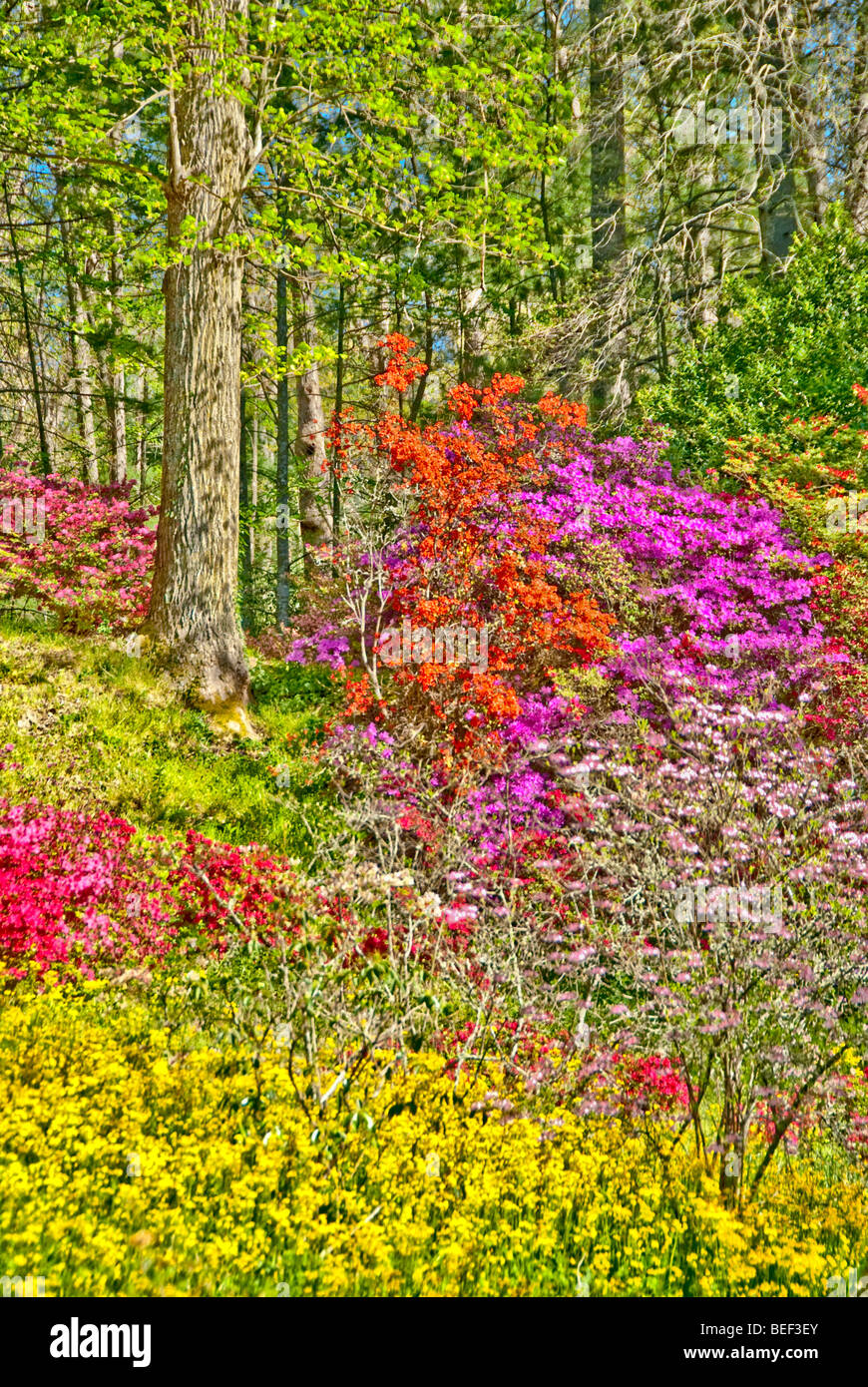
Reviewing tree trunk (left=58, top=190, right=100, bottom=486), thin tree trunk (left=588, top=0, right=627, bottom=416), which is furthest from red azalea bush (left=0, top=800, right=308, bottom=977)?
thin tree trunk (left=588, top=0, right=627, bottom=416)

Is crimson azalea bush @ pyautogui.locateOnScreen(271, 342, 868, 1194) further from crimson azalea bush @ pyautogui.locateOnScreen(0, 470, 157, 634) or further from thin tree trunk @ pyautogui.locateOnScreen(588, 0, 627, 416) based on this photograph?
thin tree trunk @ pyautogui.locateOnScreen(588, 0, 627, 416)

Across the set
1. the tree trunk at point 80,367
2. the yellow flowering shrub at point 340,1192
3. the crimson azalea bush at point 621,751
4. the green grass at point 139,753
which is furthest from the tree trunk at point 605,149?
the yellow flowering shrub at point 340,1192

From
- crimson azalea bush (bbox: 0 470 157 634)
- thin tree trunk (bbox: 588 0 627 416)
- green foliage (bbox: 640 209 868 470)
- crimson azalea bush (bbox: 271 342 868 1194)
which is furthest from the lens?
thin tree trunk (bbox: 588 0 627 416)

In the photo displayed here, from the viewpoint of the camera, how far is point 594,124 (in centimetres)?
1265

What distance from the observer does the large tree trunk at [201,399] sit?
7.53 metres

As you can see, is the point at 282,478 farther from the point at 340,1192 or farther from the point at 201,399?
the point at 340,1192

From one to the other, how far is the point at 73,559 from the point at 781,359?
9.68m

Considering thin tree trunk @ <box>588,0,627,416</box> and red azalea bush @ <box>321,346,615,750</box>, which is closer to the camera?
red azalea bush @ <box>321,346,615,750</box>

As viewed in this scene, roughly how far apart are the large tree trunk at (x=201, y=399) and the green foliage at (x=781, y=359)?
21.3 feet

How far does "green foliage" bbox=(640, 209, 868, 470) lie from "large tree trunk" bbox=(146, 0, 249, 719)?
6.50 metres

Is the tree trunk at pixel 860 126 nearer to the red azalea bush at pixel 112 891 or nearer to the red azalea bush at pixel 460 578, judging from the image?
the red azalea bush at pixel 460 578

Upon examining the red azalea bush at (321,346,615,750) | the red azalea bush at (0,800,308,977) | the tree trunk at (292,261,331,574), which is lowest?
the red azalea bush at (0,800,308,977)

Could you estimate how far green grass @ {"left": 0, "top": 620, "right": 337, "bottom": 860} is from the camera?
6.18m
